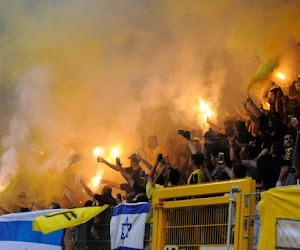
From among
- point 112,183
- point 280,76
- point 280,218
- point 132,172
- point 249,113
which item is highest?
point 280,76

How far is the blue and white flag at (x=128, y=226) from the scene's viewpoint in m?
8.34

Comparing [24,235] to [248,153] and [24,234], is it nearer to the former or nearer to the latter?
[24,234]

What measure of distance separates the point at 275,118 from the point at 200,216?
364 cm

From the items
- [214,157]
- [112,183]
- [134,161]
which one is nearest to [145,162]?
[134,161]

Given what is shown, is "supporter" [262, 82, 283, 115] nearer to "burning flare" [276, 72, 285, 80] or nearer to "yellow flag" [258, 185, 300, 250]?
"burning flare" [276, 72, 285, 80]

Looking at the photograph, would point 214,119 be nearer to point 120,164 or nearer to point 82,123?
point 120,164

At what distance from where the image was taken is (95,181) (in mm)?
14805

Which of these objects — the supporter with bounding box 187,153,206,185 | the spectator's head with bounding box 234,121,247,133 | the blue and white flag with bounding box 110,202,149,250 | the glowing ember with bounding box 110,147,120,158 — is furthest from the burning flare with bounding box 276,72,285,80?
the glowing ember with bounding box 110,147,120,158

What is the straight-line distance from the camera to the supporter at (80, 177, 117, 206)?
1125 cm

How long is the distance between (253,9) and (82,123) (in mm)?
5503

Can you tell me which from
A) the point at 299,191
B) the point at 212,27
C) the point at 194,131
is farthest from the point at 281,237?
the point at 212,27

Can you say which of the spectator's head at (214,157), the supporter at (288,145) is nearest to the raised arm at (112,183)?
the spectator's head at (214,157)

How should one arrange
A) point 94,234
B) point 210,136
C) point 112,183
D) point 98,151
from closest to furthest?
point 94,234
point 210,136
point 112,183
point 98,151

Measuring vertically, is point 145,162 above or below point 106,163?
below
